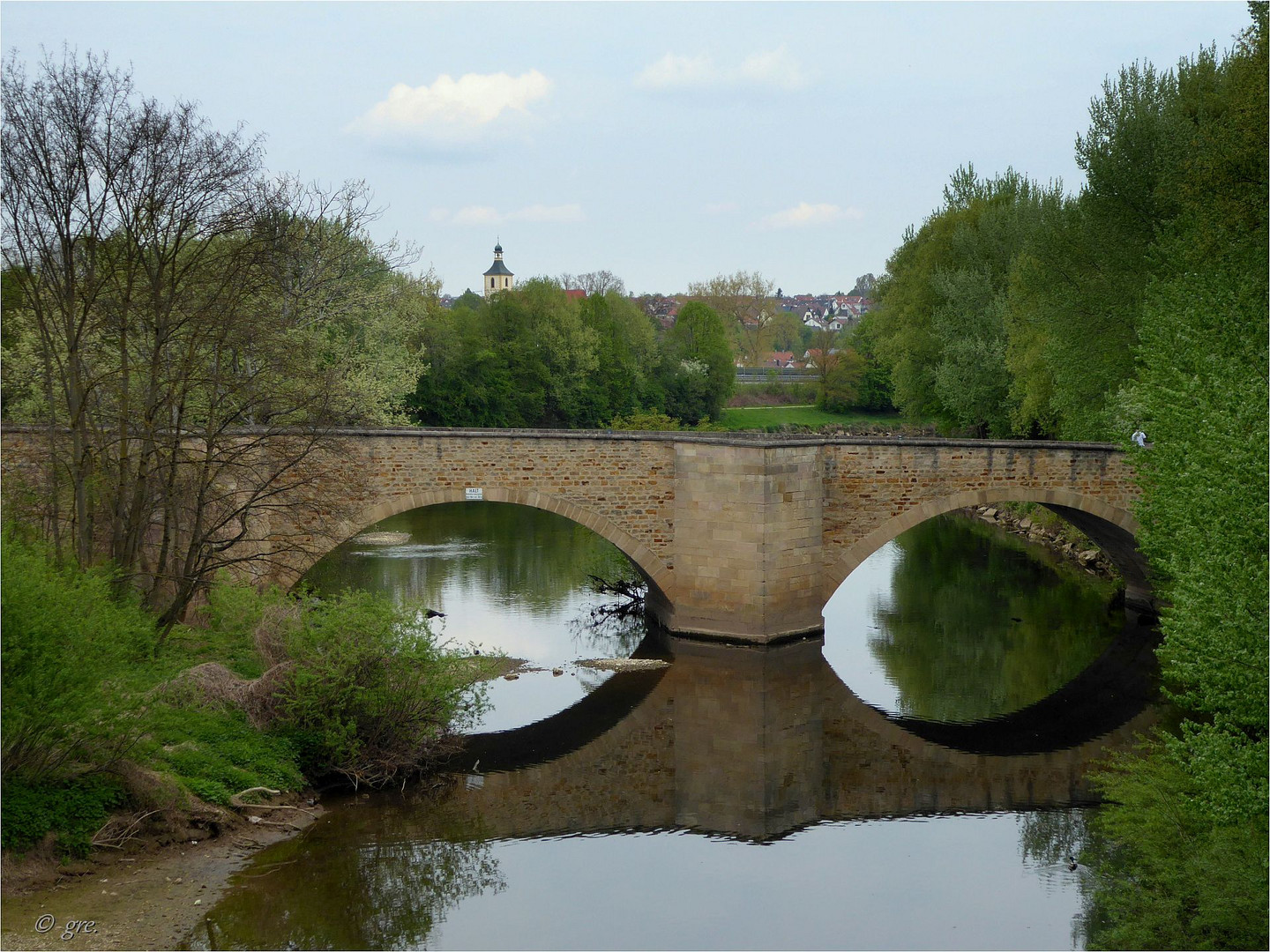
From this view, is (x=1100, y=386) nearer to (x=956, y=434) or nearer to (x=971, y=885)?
(x=971, y=885)

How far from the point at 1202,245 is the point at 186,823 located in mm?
12475

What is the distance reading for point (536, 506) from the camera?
723 inches

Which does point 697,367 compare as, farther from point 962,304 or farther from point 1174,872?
point 1174,872

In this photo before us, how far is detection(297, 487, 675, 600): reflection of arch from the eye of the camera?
1784 cm

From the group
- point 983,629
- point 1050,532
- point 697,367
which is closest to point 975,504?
point 983,629

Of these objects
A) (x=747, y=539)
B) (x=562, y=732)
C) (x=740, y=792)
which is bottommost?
(x=740, y=792)

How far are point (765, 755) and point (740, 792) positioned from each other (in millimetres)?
1153

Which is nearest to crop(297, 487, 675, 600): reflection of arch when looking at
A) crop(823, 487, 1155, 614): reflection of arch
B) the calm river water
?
the calm river water

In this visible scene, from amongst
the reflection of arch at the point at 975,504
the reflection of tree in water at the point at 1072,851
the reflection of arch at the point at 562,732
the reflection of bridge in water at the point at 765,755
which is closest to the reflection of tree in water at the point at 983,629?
the reflection of bridge in water at the point at 765,755

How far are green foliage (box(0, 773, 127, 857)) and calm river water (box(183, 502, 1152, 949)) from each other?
134 centimetres

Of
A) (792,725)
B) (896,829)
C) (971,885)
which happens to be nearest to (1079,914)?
(971,885)

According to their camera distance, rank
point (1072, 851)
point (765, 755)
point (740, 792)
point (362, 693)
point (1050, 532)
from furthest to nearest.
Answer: point (1050, 532)
point (765, 755)
point (740, 792)
point (362, 693)
point (1072, 851)

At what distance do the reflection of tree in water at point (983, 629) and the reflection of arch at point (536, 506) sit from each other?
3467 millimetres

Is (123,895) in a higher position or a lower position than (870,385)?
lower
